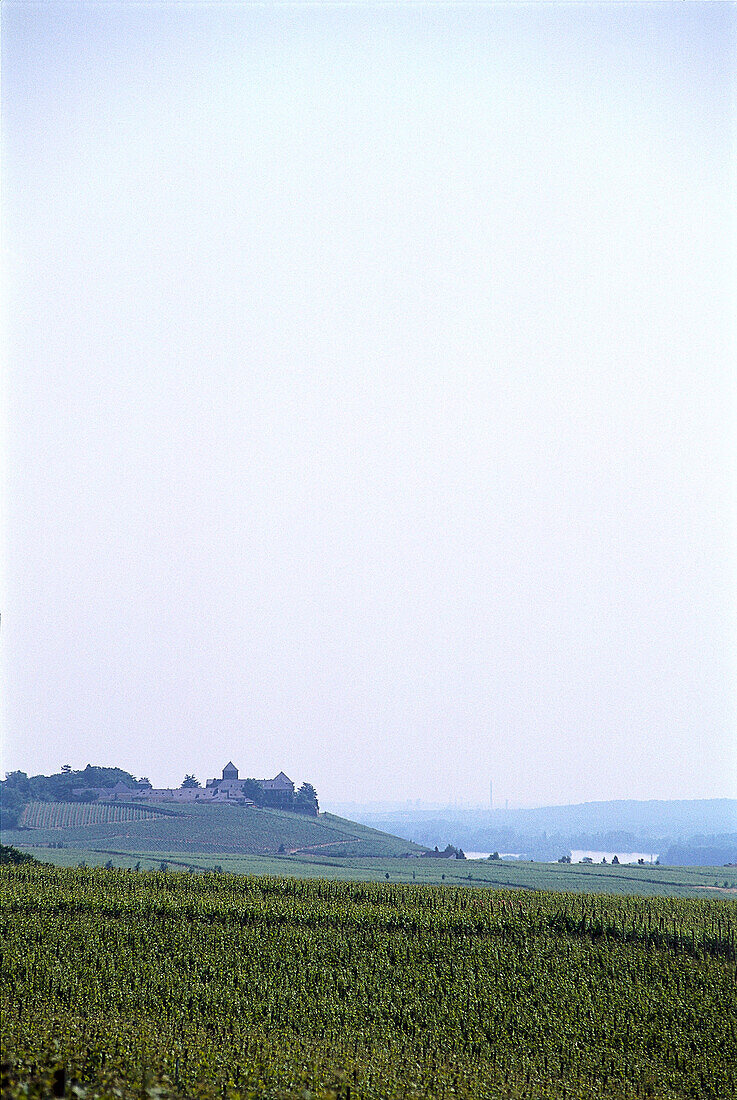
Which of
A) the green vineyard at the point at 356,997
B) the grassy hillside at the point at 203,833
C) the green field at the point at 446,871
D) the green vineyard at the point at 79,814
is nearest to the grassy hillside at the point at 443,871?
the green field at the point at 446,871

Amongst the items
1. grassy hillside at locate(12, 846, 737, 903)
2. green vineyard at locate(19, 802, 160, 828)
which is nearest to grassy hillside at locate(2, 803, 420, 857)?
green vineyard at locate(19, 802, 160, 828)

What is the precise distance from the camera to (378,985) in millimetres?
23266

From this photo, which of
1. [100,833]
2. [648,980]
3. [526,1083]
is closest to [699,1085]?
[526,1083]

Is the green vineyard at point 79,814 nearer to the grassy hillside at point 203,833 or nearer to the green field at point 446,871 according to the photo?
the grassy hillside at point 203,833

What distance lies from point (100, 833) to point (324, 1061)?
15603 cm

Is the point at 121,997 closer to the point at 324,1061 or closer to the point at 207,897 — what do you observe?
the point at 324,1061

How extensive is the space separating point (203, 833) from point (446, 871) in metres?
56.5

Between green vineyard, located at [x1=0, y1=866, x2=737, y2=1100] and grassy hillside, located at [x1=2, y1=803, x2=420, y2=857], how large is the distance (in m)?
122

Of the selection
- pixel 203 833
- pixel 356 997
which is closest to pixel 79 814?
pixel 203 833

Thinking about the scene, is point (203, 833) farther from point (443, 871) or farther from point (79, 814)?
point (443, 871)

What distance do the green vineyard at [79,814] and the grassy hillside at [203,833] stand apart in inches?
7.5

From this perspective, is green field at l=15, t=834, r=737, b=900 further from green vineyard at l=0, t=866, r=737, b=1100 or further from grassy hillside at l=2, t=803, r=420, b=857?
green vineyard at l=0, t=866, r=737, b=1100

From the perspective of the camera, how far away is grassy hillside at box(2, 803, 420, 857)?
154m

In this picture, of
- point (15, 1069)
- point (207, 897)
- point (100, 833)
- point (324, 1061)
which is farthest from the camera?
point (100, 833)
